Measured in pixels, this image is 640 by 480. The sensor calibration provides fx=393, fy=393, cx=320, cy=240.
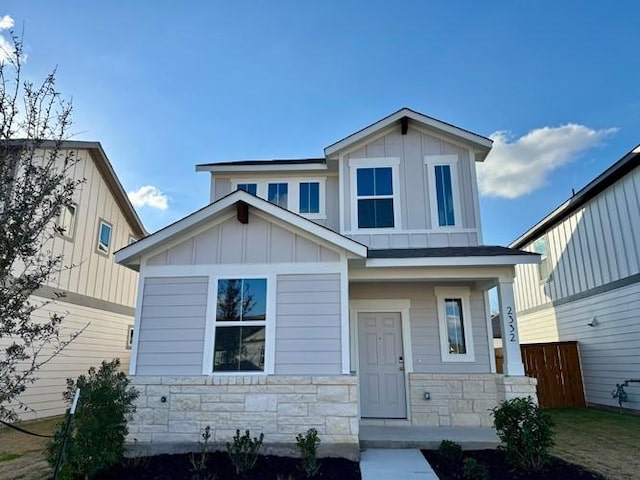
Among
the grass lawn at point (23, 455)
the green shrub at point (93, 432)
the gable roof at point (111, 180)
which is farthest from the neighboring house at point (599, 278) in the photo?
the gable roof at point (111, 180)

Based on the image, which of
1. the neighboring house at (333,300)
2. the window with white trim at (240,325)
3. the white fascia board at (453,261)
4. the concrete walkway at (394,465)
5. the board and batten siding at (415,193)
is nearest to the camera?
the concrete walkway at (394,465)

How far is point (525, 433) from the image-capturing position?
16.6 feet

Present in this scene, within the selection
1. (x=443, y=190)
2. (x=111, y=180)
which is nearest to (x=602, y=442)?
(x=443, y=190)

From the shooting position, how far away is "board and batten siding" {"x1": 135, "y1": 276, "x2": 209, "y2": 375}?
20.4ft

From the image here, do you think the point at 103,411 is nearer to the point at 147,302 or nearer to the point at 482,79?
the point at 147,302

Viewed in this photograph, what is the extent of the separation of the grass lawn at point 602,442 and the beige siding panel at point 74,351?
8848 millimetres

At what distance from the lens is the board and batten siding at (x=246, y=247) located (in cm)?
646

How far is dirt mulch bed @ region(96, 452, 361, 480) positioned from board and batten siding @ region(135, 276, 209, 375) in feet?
4.02

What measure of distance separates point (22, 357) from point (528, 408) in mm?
5828

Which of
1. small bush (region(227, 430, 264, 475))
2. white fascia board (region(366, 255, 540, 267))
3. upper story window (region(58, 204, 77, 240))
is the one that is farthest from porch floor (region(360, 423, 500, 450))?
upper story window (region(58, 204, 77, 240))

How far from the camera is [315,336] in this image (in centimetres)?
612

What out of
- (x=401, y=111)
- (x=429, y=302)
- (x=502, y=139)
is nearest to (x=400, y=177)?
(x=401, y=111)

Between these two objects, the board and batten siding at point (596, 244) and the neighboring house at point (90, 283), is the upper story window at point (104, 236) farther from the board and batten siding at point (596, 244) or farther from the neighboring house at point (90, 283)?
the board and batten siding at point (596, 244)

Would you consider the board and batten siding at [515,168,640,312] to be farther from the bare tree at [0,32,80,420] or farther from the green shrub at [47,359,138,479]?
the bare tree at [0,32,80,420]
